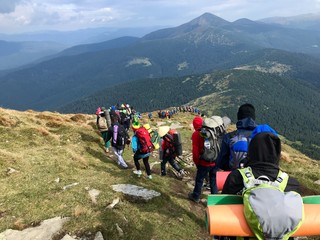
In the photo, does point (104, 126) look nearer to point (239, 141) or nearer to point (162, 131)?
point (162, 131)

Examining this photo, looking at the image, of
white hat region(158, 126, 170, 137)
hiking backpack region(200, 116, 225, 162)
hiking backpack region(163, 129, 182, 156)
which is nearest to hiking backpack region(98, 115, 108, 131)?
hiking backpack region(163, 129, 182, 156)

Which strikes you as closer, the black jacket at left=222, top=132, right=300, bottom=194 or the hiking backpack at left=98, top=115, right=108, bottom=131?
the black jacket at left=222, top=132, right=300, bottom=194

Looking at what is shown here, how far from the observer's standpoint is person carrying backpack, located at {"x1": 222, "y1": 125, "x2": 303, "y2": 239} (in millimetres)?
4250

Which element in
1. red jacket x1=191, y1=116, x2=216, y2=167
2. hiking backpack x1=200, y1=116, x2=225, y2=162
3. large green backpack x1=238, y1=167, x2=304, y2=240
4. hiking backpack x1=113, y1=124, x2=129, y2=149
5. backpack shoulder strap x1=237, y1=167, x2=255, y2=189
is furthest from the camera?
hiking backpack x1=113, y1=124, x2=129, y2=149

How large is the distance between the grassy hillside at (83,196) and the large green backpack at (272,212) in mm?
4510

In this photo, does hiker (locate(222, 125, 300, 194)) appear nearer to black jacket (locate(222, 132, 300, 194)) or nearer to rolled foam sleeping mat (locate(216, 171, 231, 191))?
black jacket (locate(222, 132, 300, 194))

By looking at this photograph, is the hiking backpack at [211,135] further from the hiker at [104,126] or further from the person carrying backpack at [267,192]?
the hiker at [104,126]

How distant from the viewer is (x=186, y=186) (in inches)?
568

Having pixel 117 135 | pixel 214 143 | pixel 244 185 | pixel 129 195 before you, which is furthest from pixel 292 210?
pixel 117 135

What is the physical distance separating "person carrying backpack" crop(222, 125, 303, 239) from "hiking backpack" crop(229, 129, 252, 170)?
8.64 ft

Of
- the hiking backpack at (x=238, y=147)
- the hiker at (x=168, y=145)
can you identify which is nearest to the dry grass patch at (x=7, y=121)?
the hiker at (x=168, y=145)

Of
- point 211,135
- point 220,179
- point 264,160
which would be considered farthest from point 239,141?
point 264,160

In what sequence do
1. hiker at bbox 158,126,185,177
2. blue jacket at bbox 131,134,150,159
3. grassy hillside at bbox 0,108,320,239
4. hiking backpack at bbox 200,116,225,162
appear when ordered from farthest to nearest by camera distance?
hiker at bbox 158,126,185,177 < blue jacket at bbox 131,134,150,159 < hiking backpack at bbox 200,116,225,162 < grassy hillside at bbox 0,108,320,239

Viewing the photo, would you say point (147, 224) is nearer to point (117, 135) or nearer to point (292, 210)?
point (292, 210)
